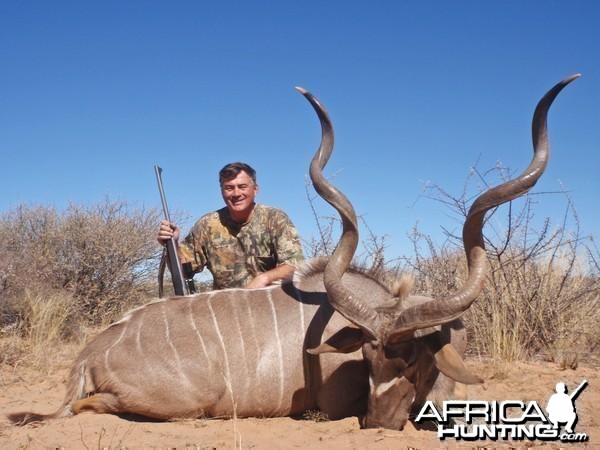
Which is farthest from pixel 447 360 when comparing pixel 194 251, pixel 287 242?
pixel 194 251

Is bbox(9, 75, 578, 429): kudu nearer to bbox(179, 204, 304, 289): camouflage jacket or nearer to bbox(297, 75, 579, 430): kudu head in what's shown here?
bbox(297, 75, 579, 430): kudu head

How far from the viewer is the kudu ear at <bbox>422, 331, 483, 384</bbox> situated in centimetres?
303

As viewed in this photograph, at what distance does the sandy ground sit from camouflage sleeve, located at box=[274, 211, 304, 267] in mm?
1707

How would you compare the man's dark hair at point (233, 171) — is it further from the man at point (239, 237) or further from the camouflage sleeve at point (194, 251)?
the camouflage sleeve at point (194, 251)

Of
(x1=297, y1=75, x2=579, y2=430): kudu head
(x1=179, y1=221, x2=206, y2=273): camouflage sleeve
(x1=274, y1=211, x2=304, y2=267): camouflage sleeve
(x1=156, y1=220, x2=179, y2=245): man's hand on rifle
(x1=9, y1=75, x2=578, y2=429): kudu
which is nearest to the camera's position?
(x1=297, y1=75, x2=579, y2=430): kudu head

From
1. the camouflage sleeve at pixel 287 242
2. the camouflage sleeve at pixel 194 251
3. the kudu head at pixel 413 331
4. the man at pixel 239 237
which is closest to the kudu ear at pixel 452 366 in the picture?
the kudu head at pixel 413 331

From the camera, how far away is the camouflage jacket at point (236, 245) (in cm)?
539

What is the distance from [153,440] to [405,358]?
4.53ft

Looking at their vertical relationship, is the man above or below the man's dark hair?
below

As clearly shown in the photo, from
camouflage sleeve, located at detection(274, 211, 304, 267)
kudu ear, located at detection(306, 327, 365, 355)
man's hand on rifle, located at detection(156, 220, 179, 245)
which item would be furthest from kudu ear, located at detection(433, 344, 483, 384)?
man's hand on rifle, located at detection(156, 220, 179, 245)

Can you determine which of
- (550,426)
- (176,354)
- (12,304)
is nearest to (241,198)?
(176,354)

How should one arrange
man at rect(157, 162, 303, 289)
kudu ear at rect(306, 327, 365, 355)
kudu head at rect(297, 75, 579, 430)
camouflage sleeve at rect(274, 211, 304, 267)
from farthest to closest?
man at rect(157, 162, 303, 289) < camouflage sleeve at rect(274, 211, 304, 267) < kudu ear at rect(306, 327, 365, 355) < kudu head at rect(297, 75, 579, 430)

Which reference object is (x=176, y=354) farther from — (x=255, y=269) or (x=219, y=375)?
(x=255, y=269)

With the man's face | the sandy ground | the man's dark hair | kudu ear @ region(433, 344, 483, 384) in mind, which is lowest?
the sandy ground
